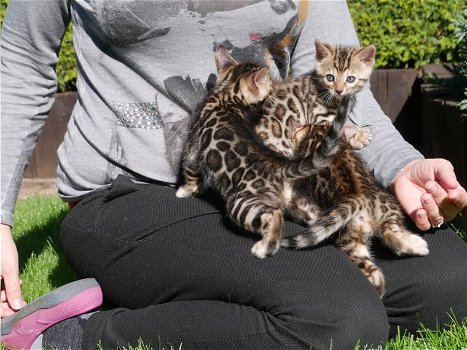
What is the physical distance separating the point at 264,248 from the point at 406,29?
4433 mm

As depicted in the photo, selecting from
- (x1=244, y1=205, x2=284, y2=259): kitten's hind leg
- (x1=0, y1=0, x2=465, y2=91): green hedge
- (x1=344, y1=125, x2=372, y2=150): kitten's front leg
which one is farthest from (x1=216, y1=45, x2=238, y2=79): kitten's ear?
(x1=0, y1=0, x2=465, y2=91): green hedge

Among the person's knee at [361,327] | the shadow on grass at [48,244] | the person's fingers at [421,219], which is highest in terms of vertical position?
the person's fingers at [421,219]

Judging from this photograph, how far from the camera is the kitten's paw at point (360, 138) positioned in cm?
347

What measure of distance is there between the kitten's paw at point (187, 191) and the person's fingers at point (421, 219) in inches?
37.0

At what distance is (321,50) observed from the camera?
145 inches

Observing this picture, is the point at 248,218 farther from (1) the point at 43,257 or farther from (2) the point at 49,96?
(1) the point at 43,257

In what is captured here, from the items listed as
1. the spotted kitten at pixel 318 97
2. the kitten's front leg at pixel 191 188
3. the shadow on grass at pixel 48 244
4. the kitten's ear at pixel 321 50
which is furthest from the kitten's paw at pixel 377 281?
the shadow on grass at pixel 48 244

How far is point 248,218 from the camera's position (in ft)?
9.42

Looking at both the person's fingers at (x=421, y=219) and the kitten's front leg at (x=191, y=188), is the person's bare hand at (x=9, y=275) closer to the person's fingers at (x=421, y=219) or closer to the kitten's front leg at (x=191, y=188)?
the kitten's front leg at (x=191, y=188)

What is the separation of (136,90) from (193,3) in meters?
0.45

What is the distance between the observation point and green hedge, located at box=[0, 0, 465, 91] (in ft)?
21.7

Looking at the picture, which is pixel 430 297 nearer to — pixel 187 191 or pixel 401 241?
pixel 401 241

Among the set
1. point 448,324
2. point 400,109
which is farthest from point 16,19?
point 400,109

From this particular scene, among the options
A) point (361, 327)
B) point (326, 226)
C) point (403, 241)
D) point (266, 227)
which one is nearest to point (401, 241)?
point (403, 241)
